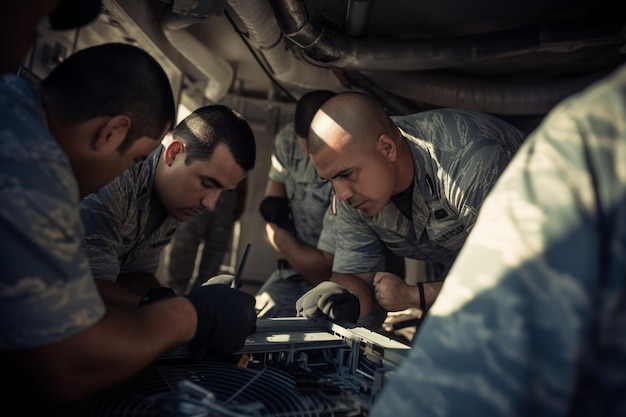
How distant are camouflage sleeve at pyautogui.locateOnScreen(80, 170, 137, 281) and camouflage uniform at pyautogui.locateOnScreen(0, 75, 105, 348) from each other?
716 millimetres

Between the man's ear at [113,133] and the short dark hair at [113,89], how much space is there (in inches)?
0.7

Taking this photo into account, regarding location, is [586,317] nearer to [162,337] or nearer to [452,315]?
[452,315]

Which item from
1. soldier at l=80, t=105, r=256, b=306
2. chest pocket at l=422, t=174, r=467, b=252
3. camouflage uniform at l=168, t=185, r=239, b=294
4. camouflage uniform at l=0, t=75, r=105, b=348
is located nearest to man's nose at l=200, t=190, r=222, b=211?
soldier at l=80, t=105, r=256, b=306

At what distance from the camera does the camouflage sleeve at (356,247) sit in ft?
7.61

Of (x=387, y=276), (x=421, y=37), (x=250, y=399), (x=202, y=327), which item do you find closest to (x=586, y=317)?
(x=250, y=399)

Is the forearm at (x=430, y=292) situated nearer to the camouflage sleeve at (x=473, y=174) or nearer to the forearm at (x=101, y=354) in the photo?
the camouflage sleeve at (x=473, y=174)

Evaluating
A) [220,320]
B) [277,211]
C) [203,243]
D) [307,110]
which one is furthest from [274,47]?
[203,243]

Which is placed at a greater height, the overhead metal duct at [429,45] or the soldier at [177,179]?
the overhead metal duct at [429,45]

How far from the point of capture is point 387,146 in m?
1.98

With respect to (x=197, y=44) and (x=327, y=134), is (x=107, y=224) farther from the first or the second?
(x=197, y=44)

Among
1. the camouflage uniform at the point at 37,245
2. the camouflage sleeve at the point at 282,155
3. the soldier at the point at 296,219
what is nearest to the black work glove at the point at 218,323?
the camouflage uniform at the point at 37,245

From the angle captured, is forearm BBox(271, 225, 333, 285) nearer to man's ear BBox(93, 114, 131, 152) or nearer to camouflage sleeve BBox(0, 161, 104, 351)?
man's ear BBox(93, 114, 131, 152)

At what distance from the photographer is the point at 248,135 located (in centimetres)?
199

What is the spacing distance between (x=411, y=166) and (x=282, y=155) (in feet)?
4.55
